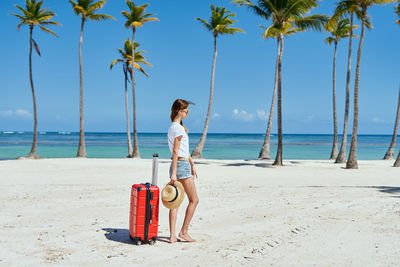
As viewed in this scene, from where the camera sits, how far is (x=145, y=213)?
4.94 metres

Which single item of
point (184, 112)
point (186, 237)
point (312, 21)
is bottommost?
point (186, 237)

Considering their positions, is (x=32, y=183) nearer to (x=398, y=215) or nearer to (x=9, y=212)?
(x=9, y=212)

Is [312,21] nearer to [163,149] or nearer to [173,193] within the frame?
[173,193]

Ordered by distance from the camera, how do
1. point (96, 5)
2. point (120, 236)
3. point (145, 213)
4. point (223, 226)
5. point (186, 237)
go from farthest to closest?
point (96, 5)
point (223, 226)
point (120, 236)
point (186, 237)
point (145, 213)

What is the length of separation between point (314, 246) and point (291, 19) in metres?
15.4

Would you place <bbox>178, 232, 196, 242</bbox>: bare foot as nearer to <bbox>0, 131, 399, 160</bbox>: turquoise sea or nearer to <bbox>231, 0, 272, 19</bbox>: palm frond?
<bbox>231, 0, 272, 19</bbox>: palm frond

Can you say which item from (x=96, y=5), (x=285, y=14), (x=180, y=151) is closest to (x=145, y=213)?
(x=180, y=151)

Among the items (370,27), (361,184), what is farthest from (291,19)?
(361,184)

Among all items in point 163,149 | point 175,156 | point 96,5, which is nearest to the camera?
point 175,156

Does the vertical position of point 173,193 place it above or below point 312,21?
below

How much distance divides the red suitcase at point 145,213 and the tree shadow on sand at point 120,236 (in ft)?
0.89

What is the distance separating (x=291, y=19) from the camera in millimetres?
18422

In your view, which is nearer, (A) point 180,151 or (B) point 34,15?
(A) point 180,151

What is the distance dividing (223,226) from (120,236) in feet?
5.39
